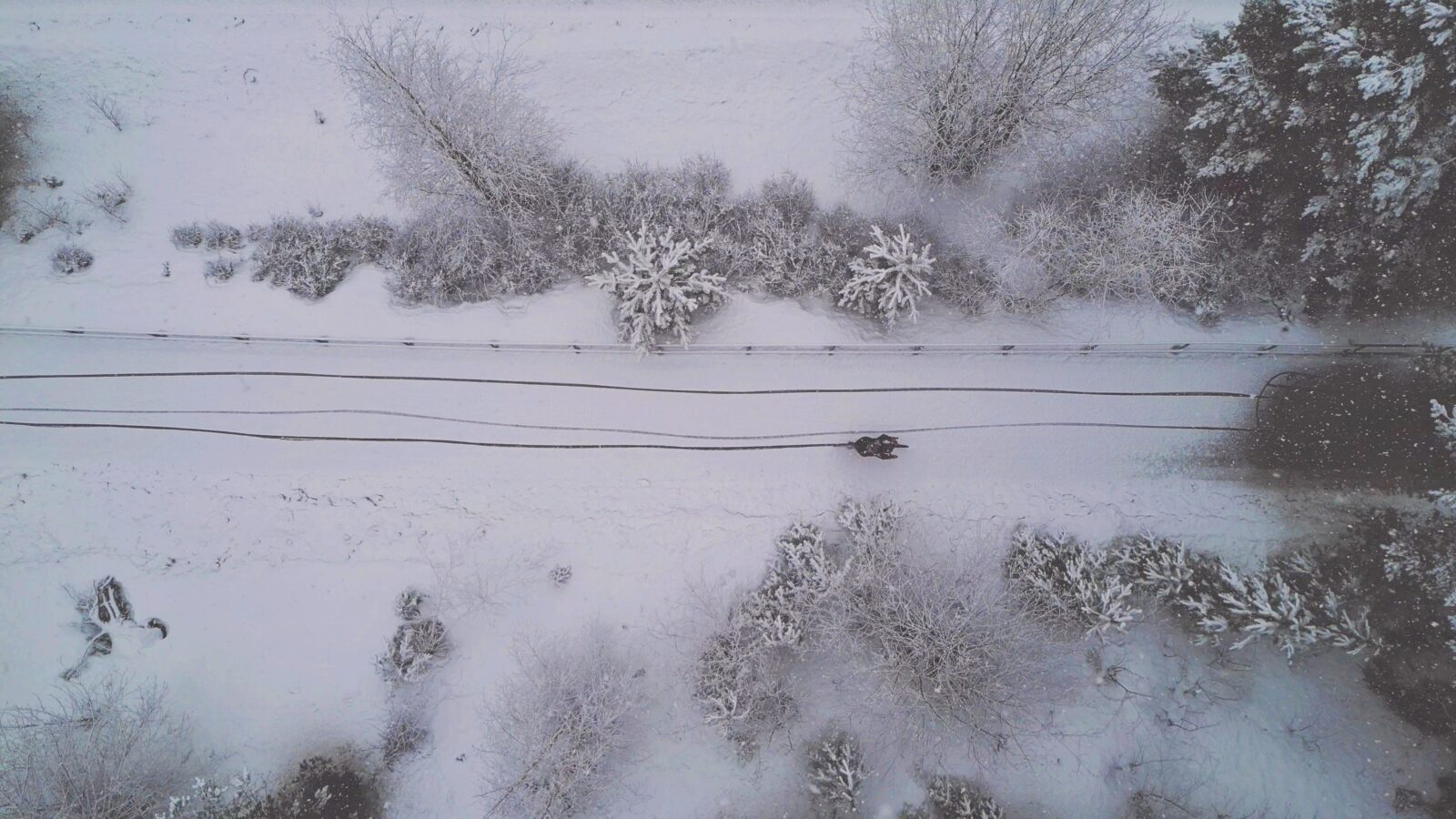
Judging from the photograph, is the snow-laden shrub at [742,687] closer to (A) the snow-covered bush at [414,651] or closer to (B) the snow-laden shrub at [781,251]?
(A) the snow-covered bush at [414,651]

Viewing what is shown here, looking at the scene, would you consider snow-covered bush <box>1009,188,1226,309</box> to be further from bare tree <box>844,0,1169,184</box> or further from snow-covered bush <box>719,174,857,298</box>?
snow-covered bush <box>719,174,857,298</box>

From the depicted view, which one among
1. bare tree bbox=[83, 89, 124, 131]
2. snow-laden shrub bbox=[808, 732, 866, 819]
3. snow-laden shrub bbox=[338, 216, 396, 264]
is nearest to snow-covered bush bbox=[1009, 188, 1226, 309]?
snow-laden shrub bbox=[808, 732, 866, 819]

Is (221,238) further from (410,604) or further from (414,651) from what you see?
(414,651)

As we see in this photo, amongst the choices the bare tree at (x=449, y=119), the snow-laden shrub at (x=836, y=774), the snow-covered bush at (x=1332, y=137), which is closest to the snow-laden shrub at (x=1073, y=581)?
the snow-laden shrub at (x=836, y=774)

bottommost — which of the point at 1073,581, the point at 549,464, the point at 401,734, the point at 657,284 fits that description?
the point at 401,734

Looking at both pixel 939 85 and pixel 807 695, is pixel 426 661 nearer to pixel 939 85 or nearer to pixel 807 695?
pixel 807 695

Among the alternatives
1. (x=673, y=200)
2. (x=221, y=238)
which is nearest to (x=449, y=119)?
(x=673, y=200)
